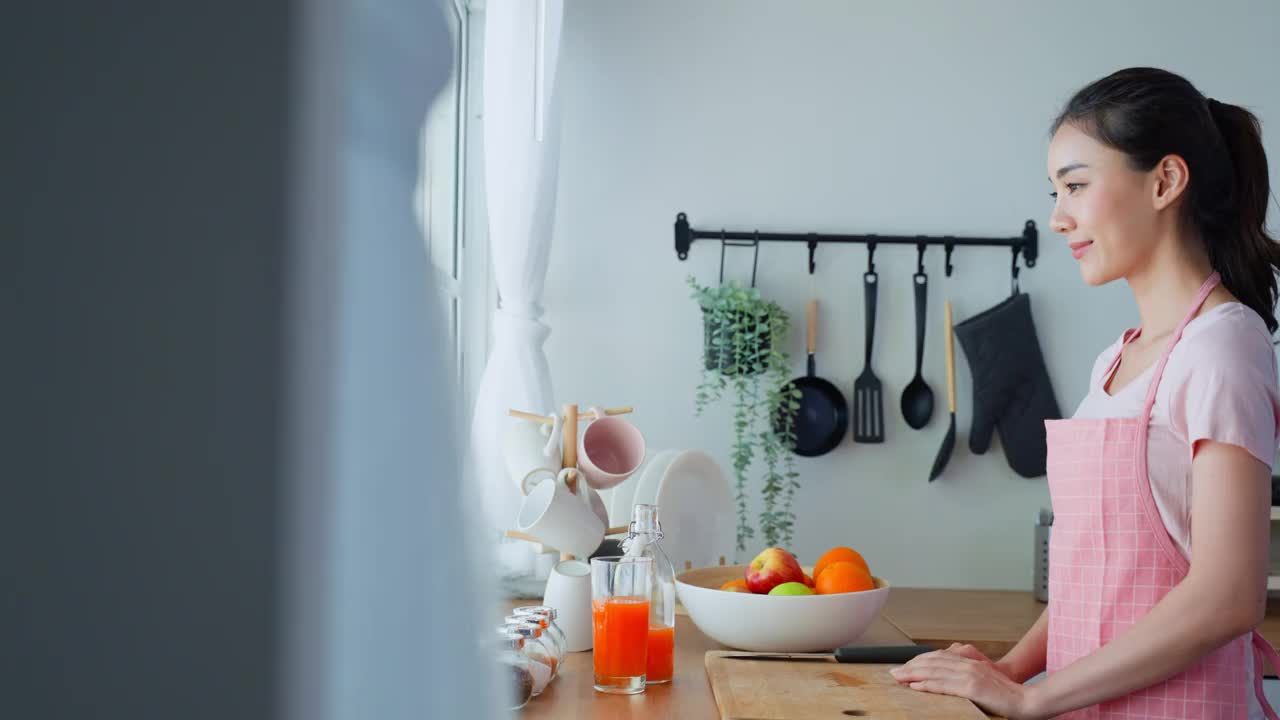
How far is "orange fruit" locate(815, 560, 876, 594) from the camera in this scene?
3.91ft

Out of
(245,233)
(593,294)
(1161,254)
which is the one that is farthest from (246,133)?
→ (593,294)

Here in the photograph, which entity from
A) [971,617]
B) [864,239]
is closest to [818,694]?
[971,617]

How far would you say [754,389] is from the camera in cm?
230

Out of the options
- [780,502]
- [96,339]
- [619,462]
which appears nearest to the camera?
[96,339]

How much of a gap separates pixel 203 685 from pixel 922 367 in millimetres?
2315

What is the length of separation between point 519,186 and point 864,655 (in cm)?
121

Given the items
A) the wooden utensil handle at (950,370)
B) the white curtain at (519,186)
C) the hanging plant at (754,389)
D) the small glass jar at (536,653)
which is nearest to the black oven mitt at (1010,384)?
the wooden utensil handle at (950,370)

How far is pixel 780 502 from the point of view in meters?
2.30

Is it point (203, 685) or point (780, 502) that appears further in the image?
point (780, 502)

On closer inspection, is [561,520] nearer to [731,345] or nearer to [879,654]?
[879,654]

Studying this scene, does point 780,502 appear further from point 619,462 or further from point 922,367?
point 619,462

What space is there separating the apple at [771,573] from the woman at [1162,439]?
231mm

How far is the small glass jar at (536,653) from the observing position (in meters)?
0.97

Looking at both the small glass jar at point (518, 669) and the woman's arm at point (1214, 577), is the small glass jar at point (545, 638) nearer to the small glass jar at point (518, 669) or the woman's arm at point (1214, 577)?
the small glass jar at point (518, 669)
